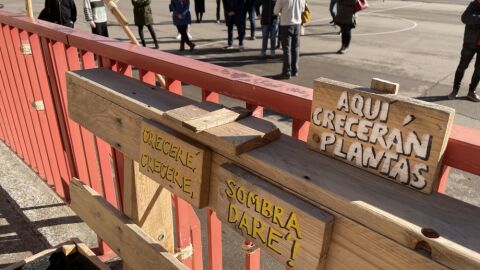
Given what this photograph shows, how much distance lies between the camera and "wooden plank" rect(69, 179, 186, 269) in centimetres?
164

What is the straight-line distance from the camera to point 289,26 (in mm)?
7562

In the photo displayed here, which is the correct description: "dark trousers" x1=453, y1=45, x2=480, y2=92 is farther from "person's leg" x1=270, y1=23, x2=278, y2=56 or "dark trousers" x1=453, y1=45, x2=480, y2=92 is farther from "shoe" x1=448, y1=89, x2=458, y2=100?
"person's leg" x1=270, y1=23, x2=278, y2=56

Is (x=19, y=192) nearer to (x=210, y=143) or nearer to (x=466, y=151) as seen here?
(x=210, y=143)

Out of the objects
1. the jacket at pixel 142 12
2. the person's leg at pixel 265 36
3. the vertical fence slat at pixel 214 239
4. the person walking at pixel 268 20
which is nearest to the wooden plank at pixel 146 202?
the vertical fence slat at pixel 214 239

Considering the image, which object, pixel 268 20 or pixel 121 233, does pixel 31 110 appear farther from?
pixel 268 20

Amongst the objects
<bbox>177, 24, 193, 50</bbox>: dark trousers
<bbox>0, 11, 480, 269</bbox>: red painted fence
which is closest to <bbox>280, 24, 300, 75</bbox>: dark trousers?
<bbox>177, 24, 193, 50</bbox>: dark trousers

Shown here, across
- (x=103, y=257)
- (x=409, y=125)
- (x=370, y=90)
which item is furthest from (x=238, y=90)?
(x=103, y=257)

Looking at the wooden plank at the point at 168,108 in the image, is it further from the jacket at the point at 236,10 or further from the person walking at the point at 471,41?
the jacket at the point at 236,10

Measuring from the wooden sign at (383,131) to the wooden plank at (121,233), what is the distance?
0.88 meters

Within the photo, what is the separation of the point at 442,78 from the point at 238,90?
7959mm

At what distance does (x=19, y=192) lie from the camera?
11.7ft

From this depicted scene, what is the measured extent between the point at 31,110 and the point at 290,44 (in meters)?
5.46

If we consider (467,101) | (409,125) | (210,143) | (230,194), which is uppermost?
(409,125)

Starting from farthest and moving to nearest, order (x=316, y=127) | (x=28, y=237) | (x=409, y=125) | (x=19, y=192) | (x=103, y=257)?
1. (x=19, y=192)
2. (x=28, y=237)
3. (x=103, y=257)
4. (x=316, y=127)
5. (x=409, y=125)
